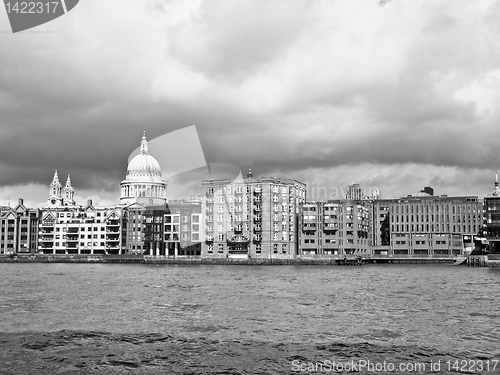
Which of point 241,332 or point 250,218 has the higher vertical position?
point 250,218

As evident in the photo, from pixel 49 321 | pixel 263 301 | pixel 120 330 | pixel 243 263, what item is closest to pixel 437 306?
pixel 263 301

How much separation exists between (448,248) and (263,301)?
10960cm

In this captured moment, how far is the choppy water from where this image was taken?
2491cm

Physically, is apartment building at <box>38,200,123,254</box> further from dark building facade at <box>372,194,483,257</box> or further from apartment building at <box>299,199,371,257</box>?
dark building facade at <box>372,194,483,257</box>

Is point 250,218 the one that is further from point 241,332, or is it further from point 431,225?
point 241,332

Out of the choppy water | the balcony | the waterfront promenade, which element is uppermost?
the balcony

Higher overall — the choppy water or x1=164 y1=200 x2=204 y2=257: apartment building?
x1=164 y1=200 x2=204 y2=257: apartment building

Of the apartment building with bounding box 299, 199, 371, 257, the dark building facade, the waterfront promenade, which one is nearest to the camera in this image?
the waterfront promenade

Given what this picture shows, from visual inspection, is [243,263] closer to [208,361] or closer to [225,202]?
[225,202]

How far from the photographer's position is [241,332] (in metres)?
31.8

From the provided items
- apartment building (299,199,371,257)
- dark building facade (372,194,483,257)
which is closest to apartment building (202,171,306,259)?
apartment building (299,199,371,257)

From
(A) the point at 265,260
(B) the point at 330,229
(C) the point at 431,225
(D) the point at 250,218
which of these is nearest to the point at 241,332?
(A) the point at 265,260

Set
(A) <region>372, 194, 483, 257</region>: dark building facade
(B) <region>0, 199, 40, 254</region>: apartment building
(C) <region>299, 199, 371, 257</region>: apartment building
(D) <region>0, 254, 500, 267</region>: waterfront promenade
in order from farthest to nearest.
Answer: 1. (B) <region>0, 199, 40, 254</region>: apartment building
2. (A) <region>372, 194, 483, 257</region>: dark building facade
3. (C) <region>299, 199, 371, 257</region>: apartment building
4. (D) <region>0, 254, 500, 267</region>: waterfront promenade

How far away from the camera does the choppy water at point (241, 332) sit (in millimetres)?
24906
